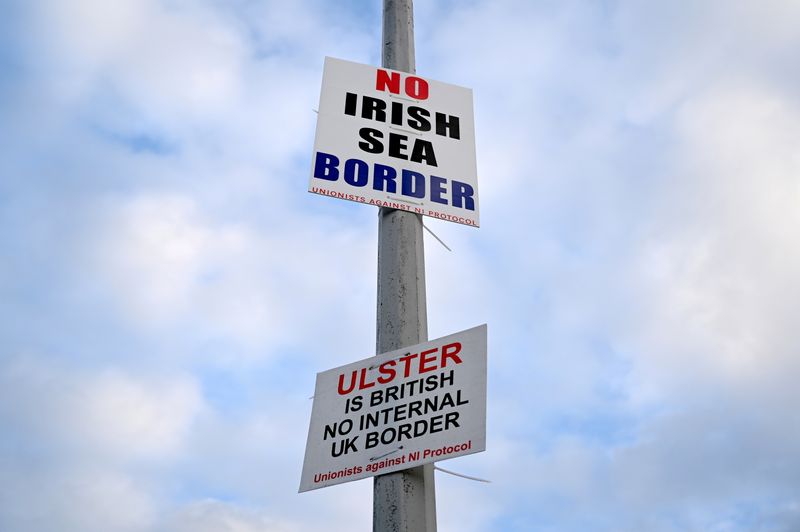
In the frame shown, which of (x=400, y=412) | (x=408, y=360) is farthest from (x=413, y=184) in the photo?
(x=400, y=412)

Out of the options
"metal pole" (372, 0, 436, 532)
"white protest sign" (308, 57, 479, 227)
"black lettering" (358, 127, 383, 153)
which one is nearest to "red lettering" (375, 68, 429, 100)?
"white protest sign" (308, 57, 479, 227)

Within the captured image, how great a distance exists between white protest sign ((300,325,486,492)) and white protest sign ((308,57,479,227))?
1520mm

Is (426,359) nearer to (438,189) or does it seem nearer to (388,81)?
(438,189)

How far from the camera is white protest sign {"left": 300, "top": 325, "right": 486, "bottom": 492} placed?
5305 mm

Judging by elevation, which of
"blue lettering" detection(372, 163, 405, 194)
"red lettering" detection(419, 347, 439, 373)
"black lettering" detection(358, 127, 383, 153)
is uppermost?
"black lettering" detection(358, 127, 383, 153)

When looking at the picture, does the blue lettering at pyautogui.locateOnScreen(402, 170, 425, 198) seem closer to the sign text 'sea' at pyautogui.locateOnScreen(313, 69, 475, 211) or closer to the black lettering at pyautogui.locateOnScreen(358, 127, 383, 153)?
the sign text 'sea' at pyautogui.locateOnScreen(313, 69, 475, 211)

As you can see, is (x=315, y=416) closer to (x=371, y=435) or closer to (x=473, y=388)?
(x=371, y=435)

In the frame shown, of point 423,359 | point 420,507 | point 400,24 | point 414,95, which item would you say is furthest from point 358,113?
point 420,507

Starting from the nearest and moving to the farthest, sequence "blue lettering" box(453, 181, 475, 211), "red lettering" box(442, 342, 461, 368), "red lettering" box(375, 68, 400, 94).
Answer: "red lettering" box(442, 342, 461, 368) < "blue lettering" box(453, 181, 475, 211) < "red lettering" box(375, 68, 400, 94)

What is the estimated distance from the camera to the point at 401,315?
604 centimetres

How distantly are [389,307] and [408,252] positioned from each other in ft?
1.80

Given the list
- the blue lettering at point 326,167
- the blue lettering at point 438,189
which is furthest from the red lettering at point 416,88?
the blue lettering at point 326,167

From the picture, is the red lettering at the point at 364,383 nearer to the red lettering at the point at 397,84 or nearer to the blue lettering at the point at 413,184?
the blue lettering at the point at 413,184

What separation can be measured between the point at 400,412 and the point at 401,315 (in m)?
0.78
